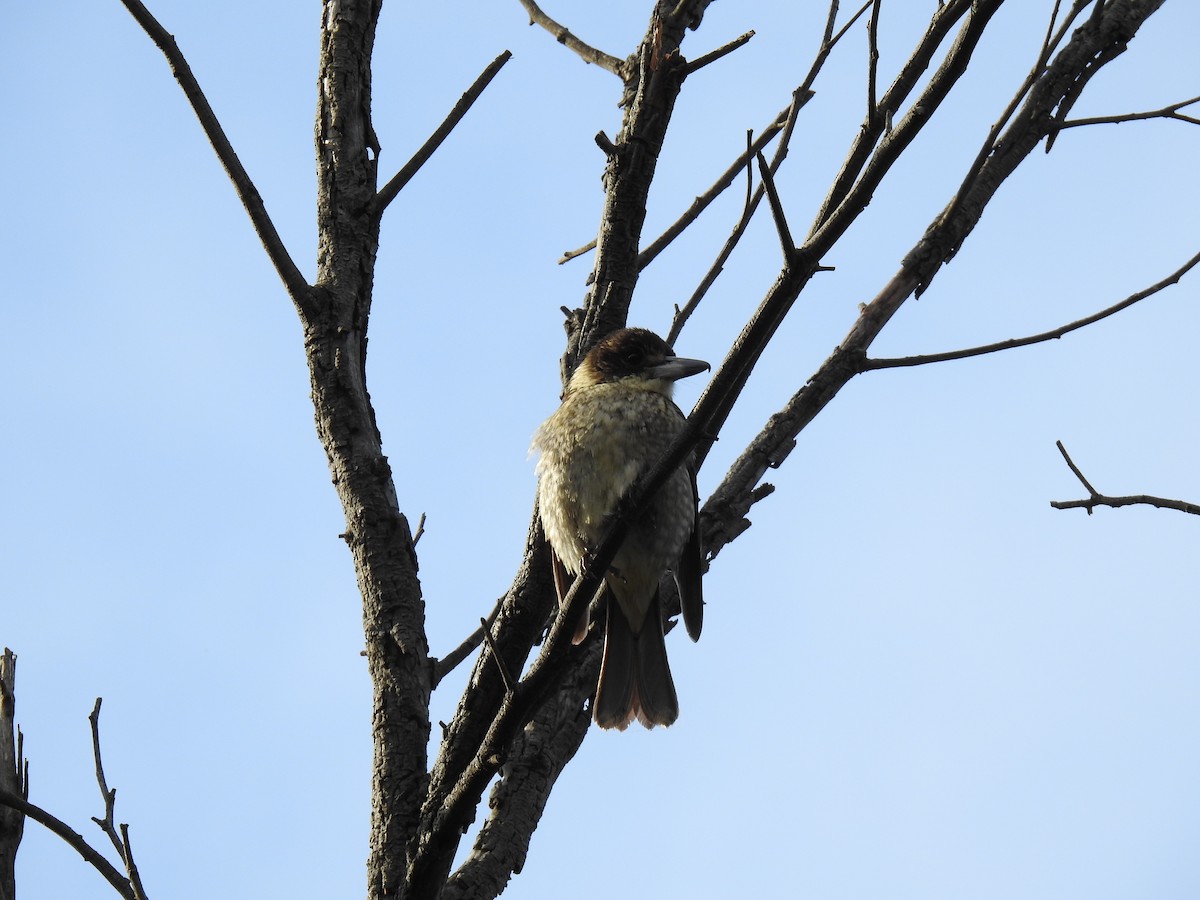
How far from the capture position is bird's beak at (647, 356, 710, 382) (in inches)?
192

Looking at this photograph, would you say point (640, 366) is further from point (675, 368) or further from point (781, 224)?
point (781, 224)

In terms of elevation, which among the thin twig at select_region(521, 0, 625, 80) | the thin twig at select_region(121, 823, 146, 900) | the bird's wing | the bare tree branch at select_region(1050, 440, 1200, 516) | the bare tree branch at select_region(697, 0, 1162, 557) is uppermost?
the thin twig at select_region(521, 0, 625, 80)

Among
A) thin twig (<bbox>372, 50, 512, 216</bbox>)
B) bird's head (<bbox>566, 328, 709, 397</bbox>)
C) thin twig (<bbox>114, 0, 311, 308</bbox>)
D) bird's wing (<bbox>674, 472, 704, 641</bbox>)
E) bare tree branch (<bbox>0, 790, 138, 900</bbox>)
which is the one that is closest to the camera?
bare tree branch (<bbox>0, 790, 138, 900</bbox>)

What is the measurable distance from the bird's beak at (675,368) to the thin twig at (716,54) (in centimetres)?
118

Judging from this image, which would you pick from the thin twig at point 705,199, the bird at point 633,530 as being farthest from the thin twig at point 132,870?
the thin twig at point 705,199

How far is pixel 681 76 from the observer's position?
4.11 meters

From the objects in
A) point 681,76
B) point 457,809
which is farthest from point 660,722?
point 681,76

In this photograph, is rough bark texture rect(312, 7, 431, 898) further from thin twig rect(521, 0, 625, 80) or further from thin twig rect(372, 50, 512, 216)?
thin twig rect(521, 0, 625, 80)

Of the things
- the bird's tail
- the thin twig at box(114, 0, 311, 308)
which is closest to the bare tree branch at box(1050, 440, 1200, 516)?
the bird's tail

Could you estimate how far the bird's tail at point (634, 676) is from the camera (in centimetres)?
421

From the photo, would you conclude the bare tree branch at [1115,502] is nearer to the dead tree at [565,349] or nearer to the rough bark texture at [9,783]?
the dead tree at [565,349]

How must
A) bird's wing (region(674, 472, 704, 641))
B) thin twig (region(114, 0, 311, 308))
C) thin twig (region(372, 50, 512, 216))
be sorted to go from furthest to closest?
1. bird's wing (region(674, 472, 704, 641))
2. thin twig (region(372, 50, 512, 216))
3. thin twig (region(114, 0, 311, 308))

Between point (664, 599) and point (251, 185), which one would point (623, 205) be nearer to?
point (251, 185)

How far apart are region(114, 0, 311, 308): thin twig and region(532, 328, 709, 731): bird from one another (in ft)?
3.50
